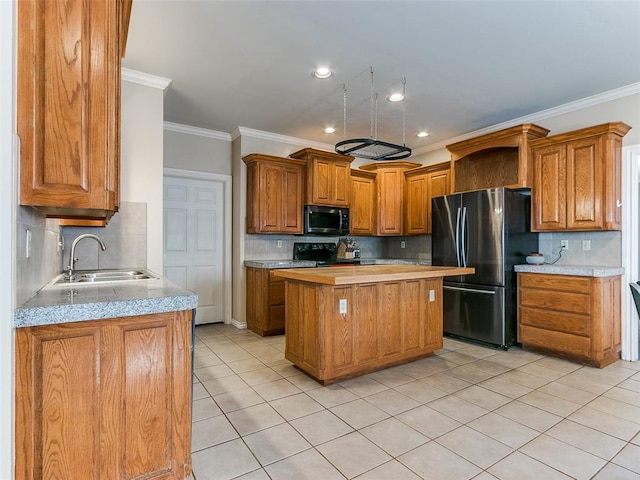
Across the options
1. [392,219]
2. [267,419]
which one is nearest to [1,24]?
[267,419]

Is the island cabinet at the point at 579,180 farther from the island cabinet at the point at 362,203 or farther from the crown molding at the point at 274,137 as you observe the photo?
the crown molding at the point at 274,137

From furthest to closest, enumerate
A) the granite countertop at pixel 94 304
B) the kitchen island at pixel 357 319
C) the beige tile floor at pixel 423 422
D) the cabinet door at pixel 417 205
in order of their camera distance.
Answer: the cabinet door at pixel 417 205 → the kitchen island at pixel 357 319 → the beige tile floor at pixel 423 422 → the granite countertop at pixel 94 304

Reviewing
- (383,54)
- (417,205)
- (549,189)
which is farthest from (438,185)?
(383,54)

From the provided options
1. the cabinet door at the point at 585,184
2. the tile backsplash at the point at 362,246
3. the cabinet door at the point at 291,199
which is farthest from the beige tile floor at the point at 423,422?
the cabinet door at the point at 291,199

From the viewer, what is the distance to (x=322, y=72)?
316 centimetres

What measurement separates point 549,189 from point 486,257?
38.5 inches

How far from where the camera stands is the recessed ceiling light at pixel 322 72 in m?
3.11

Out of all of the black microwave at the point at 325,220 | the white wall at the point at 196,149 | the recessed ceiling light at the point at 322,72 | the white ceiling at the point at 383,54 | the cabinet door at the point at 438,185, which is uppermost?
the white ceiling at the point at 383,54

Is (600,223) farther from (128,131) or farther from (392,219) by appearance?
(128,131)

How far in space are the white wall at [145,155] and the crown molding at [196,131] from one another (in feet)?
4.04

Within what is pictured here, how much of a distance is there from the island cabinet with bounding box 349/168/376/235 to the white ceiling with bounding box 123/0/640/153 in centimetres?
142

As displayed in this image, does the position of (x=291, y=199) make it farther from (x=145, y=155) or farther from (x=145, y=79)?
(x=145, y=79)

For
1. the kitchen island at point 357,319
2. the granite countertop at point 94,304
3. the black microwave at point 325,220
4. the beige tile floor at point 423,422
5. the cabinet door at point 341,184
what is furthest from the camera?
the cabinet door at point 341,184

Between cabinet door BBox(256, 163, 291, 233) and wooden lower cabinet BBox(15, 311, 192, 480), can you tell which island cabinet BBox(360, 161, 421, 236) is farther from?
wooden lower cabinet BBox(15, 311, 192, 480)
